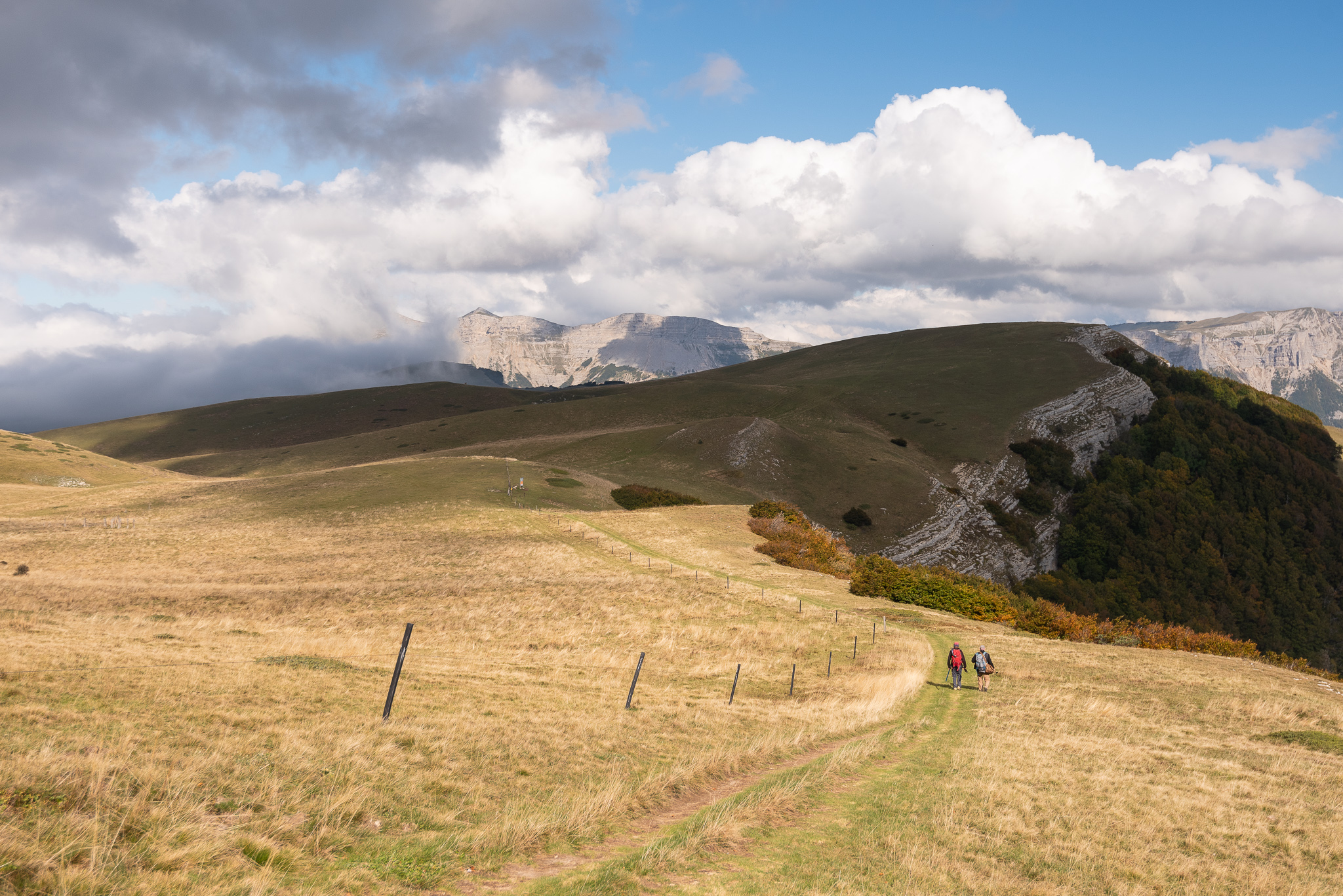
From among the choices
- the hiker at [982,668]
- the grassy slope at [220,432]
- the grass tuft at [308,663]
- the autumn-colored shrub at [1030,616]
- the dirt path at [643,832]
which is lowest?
the autumn-colored shrub at [1030,616]

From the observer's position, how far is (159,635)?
24.4 m

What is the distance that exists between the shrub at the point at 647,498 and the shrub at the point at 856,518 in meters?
17.6

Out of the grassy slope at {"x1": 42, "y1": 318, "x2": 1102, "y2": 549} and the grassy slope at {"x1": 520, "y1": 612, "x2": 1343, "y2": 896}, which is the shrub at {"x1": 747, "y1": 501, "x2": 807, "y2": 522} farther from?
the grassy slope at {"x1": 520, "y1": 612, "x2": 1343, "y2": 896}

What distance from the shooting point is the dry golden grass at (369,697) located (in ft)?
27.0

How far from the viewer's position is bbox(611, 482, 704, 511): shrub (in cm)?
6750

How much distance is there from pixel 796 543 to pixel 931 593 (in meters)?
13.3

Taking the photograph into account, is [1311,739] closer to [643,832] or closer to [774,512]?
[643,832]

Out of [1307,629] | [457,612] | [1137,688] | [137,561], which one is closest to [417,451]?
[137,561]

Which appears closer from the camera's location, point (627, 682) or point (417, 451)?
point (627, 682)

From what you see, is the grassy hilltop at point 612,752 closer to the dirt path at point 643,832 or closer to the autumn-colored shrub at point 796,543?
the dirt path at point 643,832

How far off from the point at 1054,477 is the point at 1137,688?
80.5 m

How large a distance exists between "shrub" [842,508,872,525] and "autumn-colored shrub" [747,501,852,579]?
23.8ft

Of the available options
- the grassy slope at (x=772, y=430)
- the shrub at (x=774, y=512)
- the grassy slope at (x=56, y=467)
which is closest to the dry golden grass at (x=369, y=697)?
the shrub at (x=774, y=512)

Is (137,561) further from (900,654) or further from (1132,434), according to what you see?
(1132,434)
